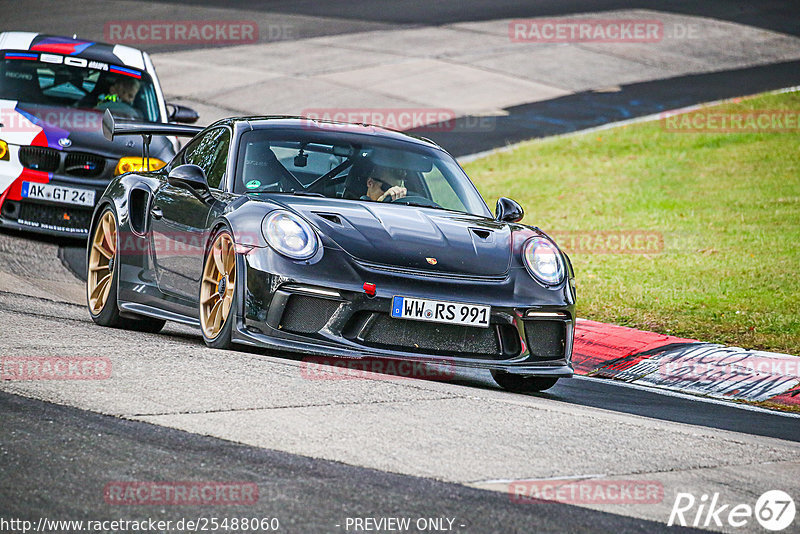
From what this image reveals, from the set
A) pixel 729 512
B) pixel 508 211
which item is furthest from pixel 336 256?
pixel 729 512

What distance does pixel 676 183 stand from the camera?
1730 cm

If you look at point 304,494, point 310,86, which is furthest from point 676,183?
point 304,494

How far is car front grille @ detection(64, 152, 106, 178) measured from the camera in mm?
11438

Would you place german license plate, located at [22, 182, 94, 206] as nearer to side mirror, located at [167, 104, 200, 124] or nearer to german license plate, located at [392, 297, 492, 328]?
side mirror, located at [167, 104, 200, 124]

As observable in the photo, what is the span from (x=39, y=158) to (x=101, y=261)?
326cm

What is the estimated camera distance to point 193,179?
718cm

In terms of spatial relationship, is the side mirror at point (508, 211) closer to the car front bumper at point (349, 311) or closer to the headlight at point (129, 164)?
the car front bumper at point (349, 311)

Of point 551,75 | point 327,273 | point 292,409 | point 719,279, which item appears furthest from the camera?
point 551,75

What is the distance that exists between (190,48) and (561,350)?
887 inches

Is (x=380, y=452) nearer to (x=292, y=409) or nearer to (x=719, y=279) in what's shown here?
(x=292, y=409)

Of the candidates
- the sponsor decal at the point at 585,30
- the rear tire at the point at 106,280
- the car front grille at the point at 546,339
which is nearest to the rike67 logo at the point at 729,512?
the car front grille at the point at 546,339

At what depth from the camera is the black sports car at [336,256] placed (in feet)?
20.8

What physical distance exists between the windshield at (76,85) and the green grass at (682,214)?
4.71 m

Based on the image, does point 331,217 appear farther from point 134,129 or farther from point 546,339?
point 134,129
